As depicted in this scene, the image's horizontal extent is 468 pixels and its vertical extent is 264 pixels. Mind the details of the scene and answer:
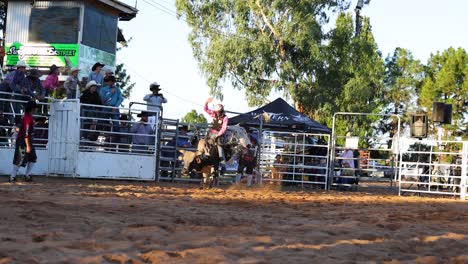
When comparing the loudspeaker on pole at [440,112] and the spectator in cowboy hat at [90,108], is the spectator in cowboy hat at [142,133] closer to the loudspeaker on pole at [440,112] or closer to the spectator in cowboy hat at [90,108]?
the spectator in cowboy hat at [90,108]

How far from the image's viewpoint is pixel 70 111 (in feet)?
52.6

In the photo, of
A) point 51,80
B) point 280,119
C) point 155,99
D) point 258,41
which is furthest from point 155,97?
point 258,41

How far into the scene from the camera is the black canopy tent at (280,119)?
70.6 ft

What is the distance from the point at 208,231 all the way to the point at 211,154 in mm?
8383

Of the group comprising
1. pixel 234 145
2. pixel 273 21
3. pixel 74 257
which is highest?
pixel 273 21

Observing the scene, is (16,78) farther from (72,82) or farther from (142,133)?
(142,133)

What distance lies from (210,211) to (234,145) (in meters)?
6.46

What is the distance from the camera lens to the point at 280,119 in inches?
869

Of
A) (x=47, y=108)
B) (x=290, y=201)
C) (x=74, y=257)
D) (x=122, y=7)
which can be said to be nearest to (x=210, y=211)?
(x=290, y=201)

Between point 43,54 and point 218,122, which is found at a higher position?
point 43,54

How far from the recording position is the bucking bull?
15898 millimetres

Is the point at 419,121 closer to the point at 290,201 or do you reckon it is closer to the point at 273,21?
the point at 290,201

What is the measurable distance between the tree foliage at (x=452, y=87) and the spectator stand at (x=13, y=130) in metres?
40.2

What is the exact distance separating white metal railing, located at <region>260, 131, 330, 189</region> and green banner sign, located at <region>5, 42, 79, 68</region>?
344 inches
